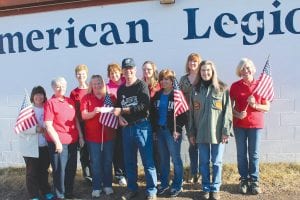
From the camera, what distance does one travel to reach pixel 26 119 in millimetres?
5547

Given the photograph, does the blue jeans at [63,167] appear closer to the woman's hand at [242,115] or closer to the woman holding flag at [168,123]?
the woman holding flag at [168,123]

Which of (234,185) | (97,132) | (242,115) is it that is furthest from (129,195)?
(242,115)

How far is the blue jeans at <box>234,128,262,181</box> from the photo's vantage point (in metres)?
5.35

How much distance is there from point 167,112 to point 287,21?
7.22 ft

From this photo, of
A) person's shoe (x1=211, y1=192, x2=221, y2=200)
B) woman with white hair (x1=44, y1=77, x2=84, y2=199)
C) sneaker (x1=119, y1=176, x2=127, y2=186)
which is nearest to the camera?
person's shoe (x1=211, y1=192, x2=221, y2=200)

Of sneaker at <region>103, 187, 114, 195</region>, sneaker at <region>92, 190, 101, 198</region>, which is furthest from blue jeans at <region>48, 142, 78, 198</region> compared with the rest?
sneaker at <region>103, 187, 114, 195</region>

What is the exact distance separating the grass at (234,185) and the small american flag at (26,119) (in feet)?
3.65

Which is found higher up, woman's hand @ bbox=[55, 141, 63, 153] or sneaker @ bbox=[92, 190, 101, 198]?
woman's hand @ bbox=[55, 141, 63, 153]

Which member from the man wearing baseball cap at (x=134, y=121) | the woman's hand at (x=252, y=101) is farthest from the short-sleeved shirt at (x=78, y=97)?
the woman's hand at (x=252, y=101)

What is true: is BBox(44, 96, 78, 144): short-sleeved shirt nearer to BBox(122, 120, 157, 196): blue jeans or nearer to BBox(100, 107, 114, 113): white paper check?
BBox(100, 107, 114, 113): white paper check

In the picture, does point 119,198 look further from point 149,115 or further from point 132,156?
point 149,115

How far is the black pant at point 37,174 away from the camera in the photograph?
5.61 metres

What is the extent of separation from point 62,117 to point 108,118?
58 centimetres

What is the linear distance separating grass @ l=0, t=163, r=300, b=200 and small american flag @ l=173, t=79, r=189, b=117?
1.12 metres
